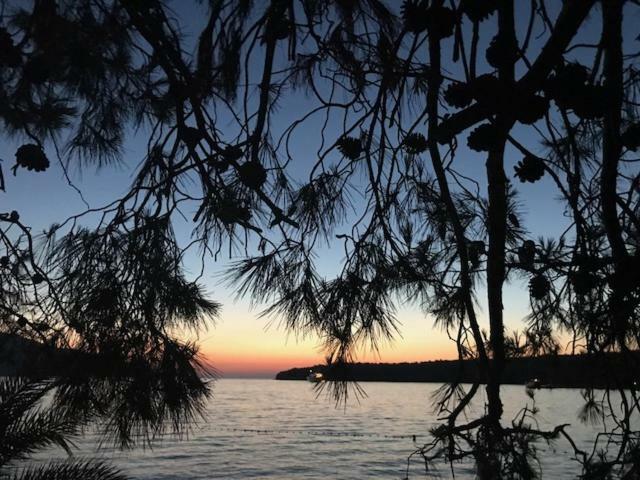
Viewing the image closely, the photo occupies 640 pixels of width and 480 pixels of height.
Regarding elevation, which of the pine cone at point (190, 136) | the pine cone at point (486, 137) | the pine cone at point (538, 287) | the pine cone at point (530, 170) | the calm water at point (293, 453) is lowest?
the calm water at point (293, 453)

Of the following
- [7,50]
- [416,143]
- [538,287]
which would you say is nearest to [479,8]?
[416,143]

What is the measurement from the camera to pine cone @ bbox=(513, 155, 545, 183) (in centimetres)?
103

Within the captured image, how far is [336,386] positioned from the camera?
178 cm

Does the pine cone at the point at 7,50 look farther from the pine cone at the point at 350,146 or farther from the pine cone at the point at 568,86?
the pine cone at the point at 568,86

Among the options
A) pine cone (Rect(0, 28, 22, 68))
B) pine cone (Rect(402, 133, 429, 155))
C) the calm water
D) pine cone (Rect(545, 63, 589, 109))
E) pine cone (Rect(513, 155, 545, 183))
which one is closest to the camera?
pine cone (Rect(545, 63, 589, 109))

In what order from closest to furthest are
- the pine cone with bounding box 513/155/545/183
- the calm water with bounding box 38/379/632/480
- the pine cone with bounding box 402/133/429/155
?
the pine cone with bounding box 513/155/545/183 → the pine cone with bounding box 402/133/429/155 → the calm water with bounding box 38/379/632/480

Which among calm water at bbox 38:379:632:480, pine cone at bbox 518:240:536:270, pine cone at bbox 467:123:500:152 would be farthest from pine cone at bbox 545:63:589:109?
calm water at bbox 38:379:632:480

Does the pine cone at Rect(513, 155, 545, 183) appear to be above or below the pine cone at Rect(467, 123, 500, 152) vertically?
above

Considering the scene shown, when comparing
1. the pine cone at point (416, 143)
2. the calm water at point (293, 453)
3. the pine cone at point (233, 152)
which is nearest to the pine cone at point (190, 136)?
the pine cone at point (233, 152)

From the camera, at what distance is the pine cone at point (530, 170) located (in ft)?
3.39

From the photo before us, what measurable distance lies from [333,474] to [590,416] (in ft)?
37.2

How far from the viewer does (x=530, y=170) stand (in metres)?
→ 1.04

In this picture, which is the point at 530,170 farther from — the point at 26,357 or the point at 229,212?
the point at 26,357

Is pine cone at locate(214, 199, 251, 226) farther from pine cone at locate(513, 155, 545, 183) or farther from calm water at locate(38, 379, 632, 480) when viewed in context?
calm water at locate(38, 379, 632, 480)
